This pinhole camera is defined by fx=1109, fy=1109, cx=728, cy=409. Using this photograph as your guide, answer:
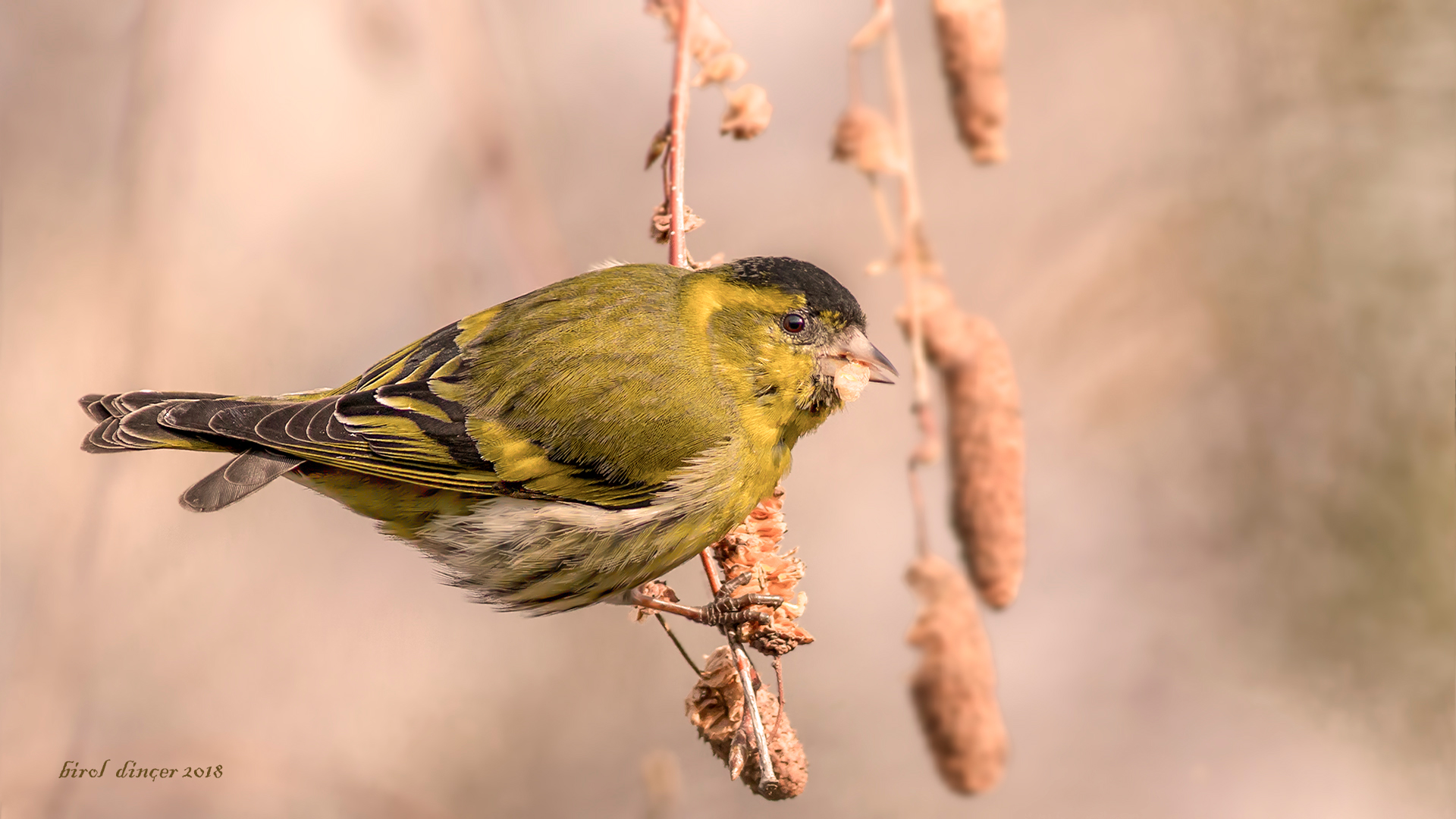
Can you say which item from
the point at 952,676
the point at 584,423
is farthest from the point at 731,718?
the point at 584,423

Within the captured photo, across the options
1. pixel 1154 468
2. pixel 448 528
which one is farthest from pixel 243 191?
pixel 1154 468

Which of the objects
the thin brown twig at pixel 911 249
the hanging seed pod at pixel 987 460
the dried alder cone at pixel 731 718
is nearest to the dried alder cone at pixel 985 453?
the hanging seed pod at pixel 987 460

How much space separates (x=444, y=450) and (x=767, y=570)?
0.93 meters

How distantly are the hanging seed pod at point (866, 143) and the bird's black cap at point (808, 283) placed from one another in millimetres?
505

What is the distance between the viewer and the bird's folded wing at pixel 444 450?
9.62 ft

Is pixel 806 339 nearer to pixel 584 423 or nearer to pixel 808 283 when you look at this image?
pixel 808 283

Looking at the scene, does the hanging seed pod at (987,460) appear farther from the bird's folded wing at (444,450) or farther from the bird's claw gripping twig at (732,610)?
the bird's folded wing at (444,450)

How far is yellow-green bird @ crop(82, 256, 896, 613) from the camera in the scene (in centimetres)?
291

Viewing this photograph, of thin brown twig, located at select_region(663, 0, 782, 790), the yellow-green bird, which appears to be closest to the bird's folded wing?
the yellow-green bird

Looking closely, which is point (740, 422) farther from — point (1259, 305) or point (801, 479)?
point (1259, 305)

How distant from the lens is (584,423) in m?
2.95

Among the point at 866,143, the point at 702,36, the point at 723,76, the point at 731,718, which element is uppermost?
the point at 702,36

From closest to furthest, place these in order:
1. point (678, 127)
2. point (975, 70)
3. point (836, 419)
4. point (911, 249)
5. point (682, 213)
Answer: point (911, 249) < point (975, 70) < point (678, 127) < point (682, 213) < point (836, 419)

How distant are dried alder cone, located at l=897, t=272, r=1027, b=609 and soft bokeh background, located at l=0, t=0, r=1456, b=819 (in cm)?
160
